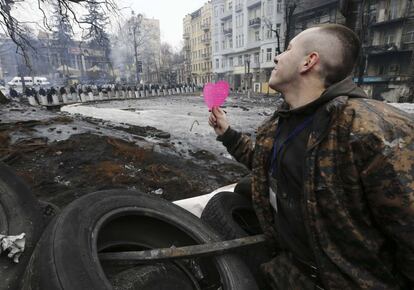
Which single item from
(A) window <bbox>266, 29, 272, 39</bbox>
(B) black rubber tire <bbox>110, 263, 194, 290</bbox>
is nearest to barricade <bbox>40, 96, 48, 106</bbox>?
(B) black rubber tire <bbox>110, 263, 194, 290</bbox>

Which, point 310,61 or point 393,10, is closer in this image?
point 310,61

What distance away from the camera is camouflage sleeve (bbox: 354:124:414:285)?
1.31 metres

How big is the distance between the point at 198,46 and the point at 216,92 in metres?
83.0

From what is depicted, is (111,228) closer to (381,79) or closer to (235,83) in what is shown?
(381,79)

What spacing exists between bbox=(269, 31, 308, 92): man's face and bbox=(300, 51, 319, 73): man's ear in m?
0.03

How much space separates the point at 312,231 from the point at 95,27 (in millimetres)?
14062

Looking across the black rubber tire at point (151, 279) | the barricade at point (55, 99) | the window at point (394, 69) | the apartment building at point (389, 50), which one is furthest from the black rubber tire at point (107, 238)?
the window at point (394, 69)

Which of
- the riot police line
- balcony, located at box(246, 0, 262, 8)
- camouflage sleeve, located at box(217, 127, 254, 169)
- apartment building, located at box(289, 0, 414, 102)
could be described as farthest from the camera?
balcony, located at box(246, 0, 262, 8)

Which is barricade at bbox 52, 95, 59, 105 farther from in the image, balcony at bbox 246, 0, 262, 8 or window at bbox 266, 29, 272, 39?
balcony at bbox 246, 0, 262, 8

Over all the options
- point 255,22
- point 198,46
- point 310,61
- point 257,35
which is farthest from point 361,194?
point 198,46

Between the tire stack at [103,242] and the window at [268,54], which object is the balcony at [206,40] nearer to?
the window at [268,54]

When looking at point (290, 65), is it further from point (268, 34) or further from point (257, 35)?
point (257, 35)

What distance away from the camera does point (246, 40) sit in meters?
57.6

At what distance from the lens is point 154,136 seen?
862 cm
